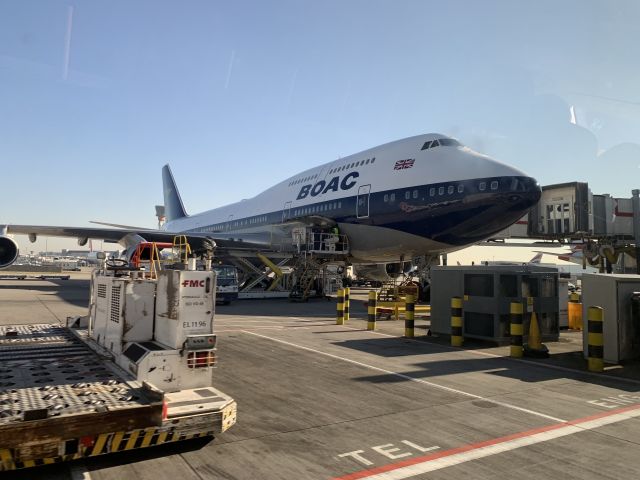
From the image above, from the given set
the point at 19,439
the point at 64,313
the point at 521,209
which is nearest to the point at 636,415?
the point at 19,439

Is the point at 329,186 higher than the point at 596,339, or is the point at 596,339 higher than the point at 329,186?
the point at 329,186

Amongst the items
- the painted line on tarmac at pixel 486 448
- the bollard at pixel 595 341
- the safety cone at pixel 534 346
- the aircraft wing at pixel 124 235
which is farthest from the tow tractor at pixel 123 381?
the aircraft wing at pixel 124 235

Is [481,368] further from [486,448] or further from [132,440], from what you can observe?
[132,440]

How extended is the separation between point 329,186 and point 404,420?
17.4 metres

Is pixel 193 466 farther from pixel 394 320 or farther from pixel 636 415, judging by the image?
pixel 394 320

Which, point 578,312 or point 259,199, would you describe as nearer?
point 578,312

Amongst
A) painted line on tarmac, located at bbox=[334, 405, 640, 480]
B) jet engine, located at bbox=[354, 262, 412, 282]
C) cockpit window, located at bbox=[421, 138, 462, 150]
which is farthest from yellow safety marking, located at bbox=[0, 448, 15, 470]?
jet engine, located at bbox=[354, 262, 412, 282]

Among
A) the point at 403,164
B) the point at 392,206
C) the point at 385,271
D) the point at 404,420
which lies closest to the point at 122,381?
the point at 404,420

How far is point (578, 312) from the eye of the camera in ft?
45.7

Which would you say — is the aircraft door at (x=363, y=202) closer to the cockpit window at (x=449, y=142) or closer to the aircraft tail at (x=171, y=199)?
the cockpit window at (x=449, y=142)

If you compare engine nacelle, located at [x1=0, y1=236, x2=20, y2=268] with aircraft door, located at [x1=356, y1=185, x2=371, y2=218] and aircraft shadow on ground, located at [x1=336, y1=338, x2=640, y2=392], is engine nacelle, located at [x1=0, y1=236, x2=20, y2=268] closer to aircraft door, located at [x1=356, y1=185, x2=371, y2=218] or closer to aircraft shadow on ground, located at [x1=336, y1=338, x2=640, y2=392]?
aircraft door, located at [x1=356, y1=185, x2=371, y2=218]

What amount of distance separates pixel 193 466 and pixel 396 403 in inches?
111

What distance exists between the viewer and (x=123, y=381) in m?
4.59

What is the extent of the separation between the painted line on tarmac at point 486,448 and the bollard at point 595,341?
7.81ft
